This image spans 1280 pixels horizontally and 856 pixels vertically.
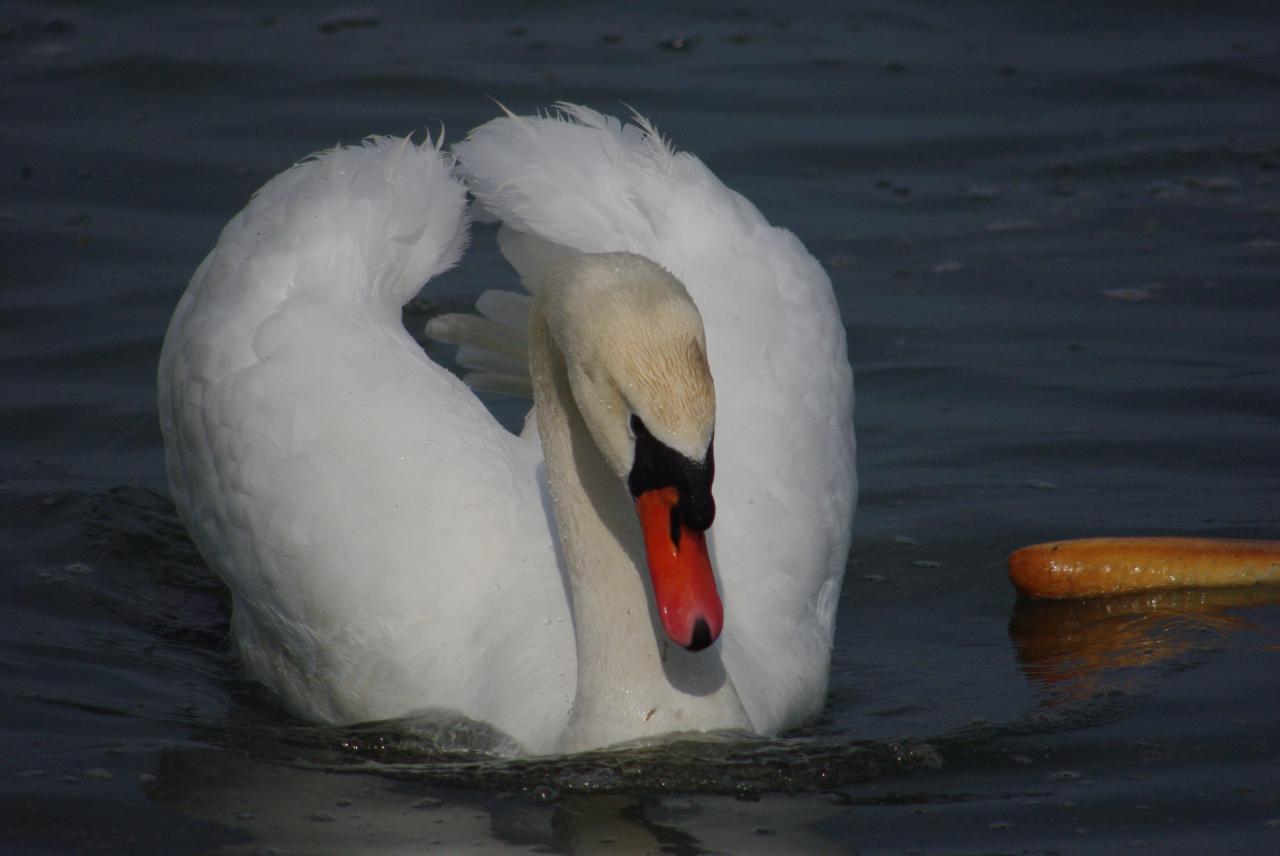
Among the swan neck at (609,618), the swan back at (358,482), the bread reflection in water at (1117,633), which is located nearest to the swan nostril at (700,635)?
the swan neck at (609,618)

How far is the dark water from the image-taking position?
5.55m

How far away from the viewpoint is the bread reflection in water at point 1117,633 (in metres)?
6.59

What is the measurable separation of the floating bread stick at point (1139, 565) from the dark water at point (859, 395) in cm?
8

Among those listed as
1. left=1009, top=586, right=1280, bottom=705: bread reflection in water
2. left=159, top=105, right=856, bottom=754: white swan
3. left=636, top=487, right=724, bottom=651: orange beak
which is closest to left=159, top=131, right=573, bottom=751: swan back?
left=159, top=105, right=856, bottom=754: white swan

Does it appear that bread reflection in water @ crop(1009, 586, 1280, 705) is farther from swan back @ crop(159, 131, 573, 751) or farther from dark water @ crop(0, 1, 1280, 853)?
swan back @ crop(159, 131, 573, 751)

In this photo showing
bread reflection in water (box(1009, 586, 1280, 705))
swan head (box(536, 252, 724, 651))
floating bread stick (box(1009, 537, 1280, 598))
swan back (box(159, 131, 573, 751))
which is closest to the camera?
swan head (box(536, 252, 724, 651))

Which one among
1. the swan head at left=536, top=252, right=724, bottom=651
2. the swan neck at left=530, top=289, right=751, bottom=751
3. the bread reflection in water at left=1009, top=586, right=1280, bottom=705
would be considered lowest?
the bread reflection in water at left=1009, top=586, right=1280, bottom=705

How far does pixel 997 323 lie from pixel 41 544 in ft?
15.9

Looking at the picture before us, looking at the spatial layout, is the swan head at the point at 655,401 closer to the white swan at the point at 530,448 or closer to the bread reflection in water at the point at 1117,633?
the white swan at the point at 530,448

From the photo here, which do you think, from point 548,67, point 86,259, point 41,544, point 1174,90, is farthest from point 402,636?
point 1174,90

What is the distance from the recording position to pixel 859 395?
9.52 m

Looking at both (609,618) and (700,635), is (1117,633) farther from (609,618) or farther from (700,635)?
(700,635)

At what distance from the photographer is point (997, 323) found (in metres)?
10.1

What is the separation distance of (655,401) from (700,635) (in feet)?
2.16
